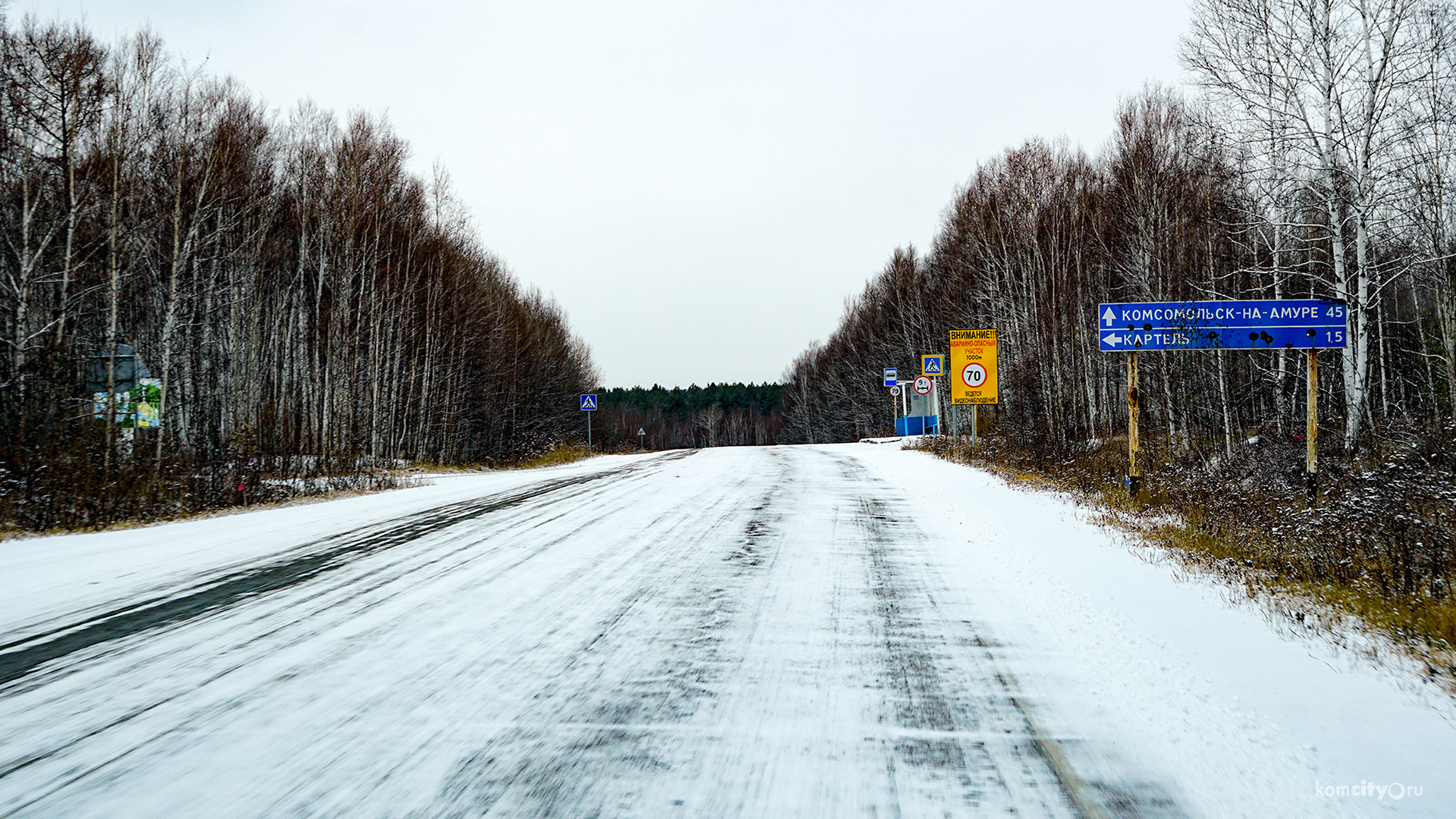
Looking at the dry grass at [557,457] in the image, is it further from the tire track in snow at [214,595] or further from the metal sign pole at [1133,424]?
the metal sign pole at [1133,424]

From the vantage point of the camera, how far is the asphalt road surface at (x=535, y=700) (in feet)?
8.68

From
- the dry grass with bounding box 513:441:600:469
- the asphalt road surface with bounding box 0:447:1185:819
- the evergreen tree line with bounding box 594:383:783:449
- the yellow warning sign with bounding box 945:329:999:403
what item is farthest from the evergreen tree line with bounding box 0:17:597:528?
the evergreen tree line with bounding box 594:383:783:449

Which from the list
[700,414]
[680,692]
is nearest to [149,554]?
[680,692]

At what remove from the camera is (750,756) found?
2938mm

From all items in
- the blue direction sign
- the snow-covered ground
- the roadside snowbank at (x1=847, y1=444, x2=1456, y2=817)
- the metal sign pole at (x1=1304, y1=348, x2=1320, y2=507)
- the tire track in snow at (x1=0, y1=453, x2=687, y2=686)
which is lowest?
the roadside snowbank at (x1=847, y1=444, x2=1456, y2=817)

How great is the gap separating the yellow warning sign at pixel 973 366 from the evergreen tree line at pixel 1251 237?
96 cm

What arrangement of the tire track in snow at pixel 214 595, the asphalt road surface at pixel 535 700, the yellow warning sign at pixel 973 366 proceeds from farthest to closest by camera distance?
the yellow warning sign at pixel 973 366 < the tire track in snow at pixel 214 595 < the asphalt road surface at pixel 535 700

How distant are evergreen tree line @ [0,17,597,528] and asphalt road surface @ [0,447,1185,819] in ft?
26.6

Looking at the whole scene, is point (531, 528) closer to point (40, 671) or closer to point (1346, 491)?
point (40, 671)

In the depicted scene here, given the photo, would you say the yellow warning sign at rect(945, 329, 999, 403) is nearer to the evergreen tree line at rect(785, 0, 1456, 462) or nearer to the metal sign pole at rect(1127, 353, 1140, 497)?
the evergreen tree line at rect(785, 0, 1456, 462)

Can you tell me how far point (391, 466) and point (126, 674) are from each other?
816 inches

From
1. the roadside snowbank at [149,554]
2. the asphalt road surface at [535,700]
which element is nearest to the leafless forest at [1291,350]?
the asphalt road surface at [535,700]

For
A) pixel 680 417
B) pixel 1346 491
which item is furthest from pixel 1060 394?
pixel 680 417

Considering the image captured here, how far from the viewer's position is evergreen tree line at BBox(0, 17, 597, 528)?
1229 centimetres
